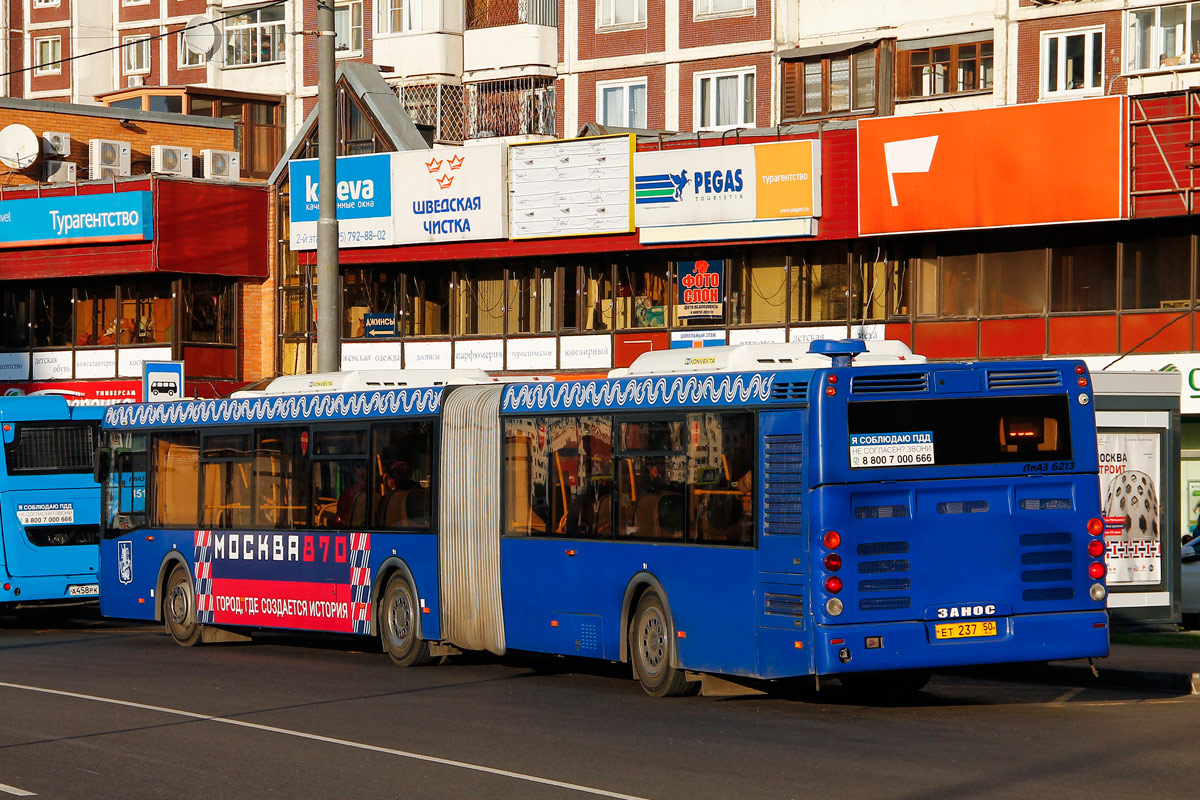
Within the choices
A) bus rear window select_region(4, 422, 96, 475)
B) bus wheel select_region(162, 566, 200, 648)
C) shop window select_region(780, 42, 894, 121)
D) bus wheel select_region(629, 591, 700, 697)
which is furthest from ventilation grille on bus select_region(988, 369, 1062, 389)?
shop window select_region(780, 42, 894, 121)

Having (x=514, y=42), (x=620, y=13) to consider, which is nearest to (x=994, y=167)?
(x=620, y=13)

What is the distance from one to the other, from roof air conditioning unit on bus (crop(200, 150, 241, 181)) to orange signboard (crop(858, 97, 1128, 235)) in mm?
19229

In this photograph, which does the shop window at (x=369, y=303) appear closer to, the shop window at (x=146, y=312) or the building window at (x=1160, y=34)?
the shop window at (x=146, y=312)

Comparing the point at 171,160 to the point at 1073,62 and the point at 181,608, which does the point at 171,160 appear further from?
the point at 181,608

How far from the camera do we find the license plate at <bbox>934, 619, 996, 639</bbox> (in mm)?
13094

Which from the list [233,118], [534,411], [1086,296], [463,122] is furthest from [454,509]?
[233,118]

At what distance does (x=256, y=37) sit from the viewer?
204 feet

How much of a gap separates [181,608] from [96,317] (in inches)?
1015

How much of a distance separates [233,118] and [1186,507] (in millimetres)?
32251

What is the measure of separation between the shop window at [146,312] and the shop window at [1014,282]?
2013 centimetres

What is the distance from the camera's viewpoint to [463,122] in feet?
157

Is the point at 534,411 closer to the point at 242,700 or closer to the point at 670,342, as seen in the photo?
the point at 242,700

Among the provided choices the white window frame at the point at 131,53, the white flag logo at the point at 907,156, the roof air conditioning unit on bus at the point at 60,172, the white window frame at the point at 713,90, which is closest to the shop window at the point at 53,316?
the roof air conditioning unit on bus at the point at 60,172

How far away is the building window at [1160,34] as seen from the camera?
38500mm
